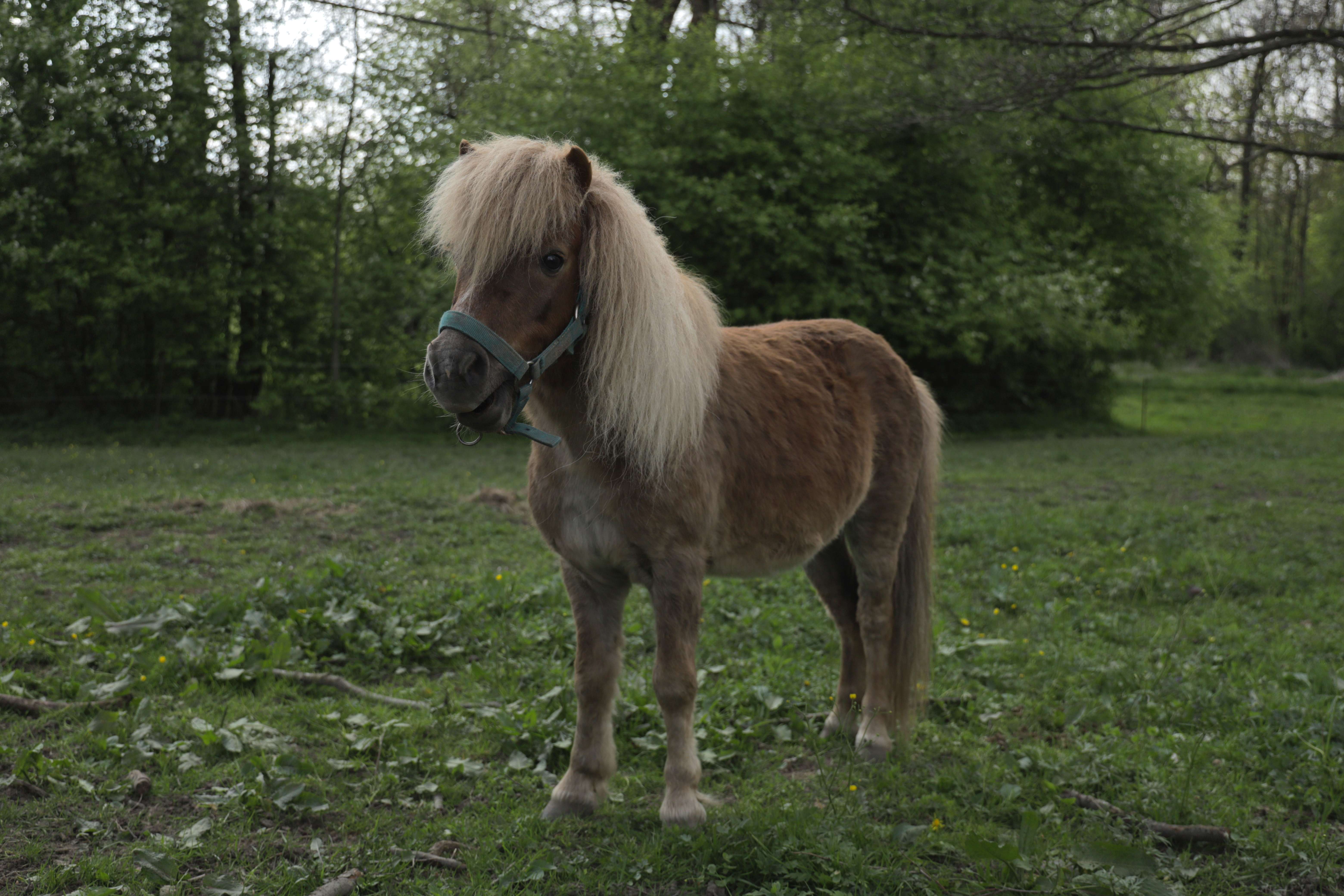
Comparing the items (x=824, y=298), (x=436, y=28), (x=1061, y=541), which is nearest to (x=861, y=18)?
(x=1061, y=541)

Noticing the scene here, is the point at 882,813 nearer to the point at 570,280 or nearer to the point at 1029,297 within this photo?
the point at 570,280

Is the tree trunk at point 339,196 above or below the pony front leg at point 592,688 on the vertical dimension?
above

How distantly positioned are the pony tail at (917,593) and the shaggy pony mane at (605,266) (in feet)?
5.21

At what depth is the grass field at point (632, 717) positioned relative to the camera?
2.89 m

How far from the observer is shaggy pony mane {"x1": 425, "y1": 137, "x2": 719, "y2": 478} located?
267 centimetres

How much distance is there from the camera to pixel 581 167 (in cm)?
279

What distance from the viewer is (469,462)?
12.5m

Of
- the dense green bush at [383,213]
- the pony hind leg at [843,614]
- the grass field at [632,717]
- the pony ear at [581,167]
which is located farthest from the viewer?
the dense green bush at [383,213]

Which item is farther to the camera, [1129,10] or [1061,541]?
[1129,10]

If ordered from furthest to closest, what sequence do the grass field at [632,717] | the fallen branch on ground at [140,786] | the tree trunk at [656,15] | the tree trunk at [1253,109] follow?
the tree trunk at [656,15] → the tree trunk at [1253,109] → the fallen branch on ground at [140,786] → the grass field at [632,717]

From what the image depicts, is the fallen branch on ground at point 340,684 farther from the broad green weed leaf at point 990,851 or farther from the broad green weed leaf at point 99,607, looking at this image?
the broad green weed leaf at point 990,851

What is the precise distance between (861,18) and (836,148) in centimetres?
682

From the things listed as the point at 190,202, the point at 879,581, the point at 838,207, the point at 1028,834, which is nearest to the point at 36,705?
the point at 879,581

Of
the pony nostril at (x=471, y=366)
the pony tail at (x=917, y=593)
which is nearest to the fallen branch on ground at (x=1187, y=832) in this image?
the pony tail at (x=917, y=593)
